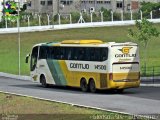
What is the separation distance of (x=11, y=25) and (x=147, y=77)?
58731 mm

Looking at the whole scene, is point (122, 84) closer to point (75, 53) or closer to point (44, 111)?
point (75, 53)


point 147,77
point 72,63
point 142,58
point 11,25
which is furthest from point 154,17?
point 72,63

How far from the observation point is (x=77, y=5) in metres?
139

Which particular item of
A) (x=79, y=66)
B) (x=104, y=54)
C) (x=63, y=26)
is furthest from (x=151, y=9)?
(x=104, y=54)

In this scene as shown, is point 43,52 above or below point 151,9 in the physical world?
below

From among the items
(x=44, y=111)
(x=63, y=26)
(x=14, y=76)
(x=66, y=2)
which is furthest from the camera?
(x=66, y=2)

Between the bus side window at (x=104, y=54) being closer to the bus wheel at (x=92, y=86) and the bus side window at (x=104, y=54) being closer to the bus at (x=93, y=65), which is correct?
the bus at (x=93, y=65)

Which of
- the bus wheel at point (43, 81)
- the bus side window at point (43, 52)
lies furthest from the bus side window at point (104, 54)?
the bus wheel at point (43, 81)

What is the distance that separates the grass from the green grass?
34.1m

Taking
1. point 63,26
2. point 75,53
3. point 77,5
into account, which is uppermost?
point 77,5

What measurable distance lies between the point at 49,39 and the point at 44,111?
59438 millimetres

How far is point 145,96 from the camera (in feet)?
99.0

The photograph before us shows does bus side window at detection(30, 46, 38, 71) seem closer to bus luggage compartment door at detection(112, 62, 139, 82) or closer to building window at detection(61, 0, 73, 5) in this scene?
bus luggage compartment door at detection(112, 62, 139, 82)

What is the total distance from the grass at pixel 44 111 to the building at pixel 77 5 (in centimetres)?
11203
